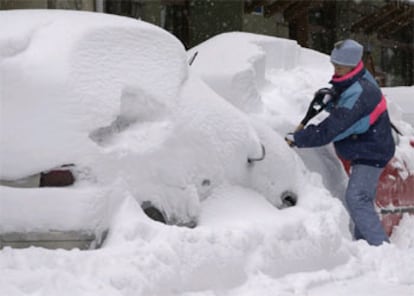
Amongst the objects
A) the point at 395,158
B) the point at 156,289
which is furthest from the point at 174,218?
the point at 395,158

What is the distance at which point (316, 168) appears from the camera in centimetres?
696

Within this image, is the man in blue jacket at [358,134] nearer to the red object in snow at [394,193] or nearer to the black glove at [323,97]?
the black glove at [323,97]

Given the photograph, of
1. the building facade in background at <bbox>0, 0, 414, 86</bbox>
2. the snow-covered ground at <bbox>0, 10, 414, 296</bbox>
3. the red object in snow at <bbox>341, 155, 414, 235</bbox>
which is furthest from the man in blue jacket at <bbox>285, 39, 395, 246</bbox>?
the building facade in background at <bbox>0, 0, 414, 86</bbox>

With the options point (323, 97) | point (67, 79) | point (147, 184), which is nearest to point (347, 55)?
point (323, 97)

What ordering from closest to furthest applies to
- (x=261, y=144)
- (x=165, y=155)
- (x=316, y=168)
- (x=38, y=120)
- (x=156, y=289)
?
(x=156, y=289) → (x=38, y=120) → (x=165, y=155) → (x=261, y=144) → (x=316, y=168)

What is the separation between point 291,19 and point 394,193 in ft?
40.6

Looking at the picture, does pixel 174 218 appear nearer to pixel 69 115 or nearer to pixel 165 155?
pixel 165 155

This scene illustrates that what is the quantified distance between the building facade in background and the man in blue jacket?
22.8ft

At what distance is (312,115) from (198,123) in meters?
2.00

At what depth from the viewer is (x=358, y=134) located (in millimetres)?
6762

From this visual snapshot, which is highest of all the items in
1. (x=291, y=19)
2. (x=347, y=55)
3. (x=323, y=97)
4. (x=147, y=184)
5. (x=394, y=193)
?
(x=147, y=184)

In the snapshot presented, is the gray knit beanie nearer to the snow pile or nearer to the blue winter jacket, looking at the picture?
the blue winter jacket

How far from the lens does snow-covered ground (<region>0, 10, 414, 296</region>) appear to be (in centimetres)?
443

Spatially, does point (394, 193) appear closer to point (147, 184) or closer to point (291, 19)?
point (147, 184)
